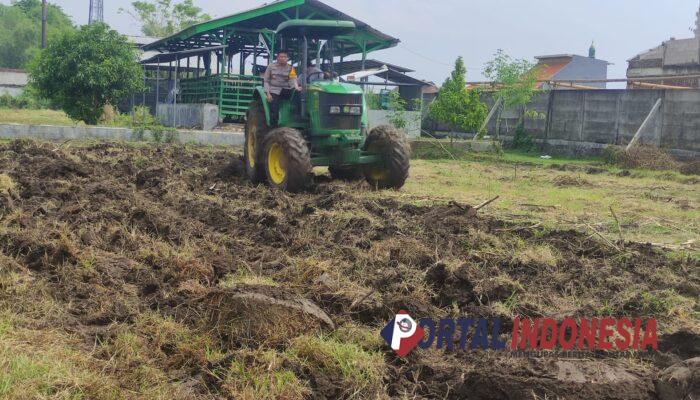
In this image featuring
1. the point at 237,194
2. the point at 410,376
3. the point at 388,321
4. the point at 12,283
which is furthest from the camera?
the point at 237,194

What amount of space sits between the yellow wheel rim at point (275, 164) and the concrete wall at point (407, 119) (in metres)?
13.1

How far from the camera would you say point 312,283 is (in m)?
5.37

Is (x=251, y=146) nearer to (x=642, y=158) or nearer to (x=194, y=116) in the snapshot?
(x=642, y=158)

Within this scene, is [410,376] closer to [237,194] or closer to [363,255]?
[363,255]

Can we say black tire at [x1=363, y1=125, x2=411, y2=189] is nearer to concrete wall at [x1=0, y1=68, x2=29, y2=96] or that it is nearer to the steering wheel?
the steering wheel

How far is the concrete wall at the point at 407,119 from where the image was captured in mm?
24125

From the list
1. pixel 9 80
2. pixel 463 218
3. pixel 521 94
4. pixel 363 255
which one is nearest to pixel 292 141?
pixel 463 218

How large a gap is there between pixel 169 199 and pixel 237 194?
113 centimetres

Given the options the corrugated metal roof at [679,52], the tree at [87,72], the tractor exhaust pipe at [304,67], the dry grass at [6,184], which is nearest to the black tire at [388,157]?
the tractor exhaust pipe at [304,67]

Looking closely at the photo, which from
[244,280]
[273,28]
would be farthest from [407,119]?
[244,280]

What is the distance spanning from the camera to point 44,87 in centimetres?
2242

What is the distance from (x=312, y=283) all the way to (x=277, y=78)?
6.03 metres

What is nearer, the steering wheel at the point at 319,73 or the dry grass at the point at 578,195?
the dry grass at the point at 578,195

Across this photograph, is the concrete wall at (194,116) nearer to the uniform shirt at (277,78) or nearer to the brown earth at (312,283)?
the uniform shirt at (277,78)
